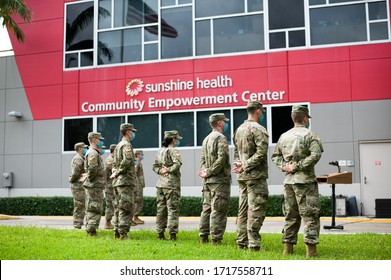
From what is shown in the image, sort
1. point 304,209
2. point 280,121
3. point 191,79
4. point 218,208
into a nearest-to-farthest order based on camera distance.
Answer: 1. point 304,209
2. point 218,208
3. point 280,121
4. point 191,79

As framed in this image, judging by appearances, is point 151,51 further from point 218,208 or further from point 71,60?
point 218,208

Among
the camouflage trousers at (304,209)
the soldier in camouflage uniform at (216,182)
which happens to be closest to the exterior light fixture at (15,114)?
the soldier in camouflage uniform at (216,182)

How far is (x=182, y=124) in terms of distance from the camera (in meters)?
15.0

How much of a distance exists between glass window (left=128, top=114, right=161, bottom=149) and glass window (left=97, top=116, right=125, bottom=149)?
48 cm

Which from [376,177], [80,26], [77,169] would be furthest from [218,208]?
[80,26]

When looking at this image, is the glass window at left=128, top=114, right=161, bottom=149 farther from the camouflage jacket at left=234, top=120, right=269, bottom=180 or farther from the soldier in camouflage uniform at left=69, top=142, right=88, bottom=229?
the camouflage jacket at left=234, top=120, right=269, bottom=180

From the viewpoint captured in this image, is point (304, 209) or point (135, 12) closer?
point (304, 209)

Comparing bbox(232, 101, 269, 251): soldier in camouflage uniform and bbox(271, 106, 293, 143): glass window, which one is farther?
bbox(271, 106, 293, 143): glass window

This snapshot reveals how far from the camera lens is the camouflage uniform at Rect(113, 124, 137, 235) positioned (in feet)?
27.0

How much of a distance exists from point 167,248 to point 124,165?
80.8 inches

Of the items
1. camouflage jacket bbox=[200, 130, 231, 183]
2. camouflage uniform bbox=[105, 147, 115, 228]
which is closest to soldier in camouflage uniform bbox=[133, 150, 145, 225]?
camouflage uniform bbox=[105, 147, 115, 228]

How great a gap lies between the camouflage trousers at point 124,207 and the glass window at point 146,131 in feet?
22.4
